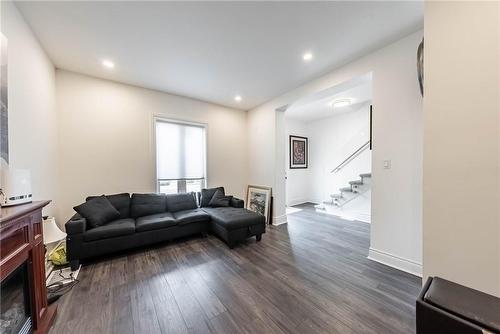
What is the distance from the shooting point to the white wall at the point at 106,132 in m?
3.13

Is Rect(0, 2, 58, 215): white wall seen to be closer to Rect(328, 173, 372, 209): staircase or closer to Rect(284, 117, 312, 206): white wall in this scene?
Rect(284, 117, 312, 206): white wall

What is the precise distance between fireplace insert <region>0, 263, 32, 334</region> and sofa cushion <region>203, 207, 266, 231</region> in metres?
2.10

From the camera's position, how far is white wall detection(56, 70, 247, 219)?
3.13 metres

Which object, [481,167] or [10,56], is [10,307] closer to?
[10,56]

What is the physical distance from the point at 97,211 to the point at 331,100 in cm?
530

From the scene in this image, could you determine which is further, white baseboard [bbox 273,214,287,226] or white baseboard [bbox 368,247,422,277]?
white baseboard [bbox 273,214,287,226]

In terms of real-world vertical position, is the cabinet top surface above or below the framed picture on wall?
below

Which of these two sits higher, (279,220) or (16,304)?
(16,304)

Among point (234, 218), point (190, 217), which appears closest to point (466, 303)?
point (234, 218)

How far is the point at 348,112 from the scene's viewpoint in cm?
561

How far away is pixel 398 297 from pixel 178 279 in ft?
7.90

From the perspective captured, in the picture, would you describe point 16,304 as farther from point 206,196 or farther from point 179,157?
point 179,157

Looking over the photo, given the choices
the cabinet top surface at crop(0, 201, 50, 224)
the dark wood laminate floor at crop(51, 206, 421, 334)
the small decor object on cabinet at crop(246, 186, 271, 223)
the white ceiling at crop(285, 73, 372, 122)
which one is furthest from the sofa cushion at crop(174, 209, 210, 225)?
the white ceiling at crop(285, 73, 372, 122)

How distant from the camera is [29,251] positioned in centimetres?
138
